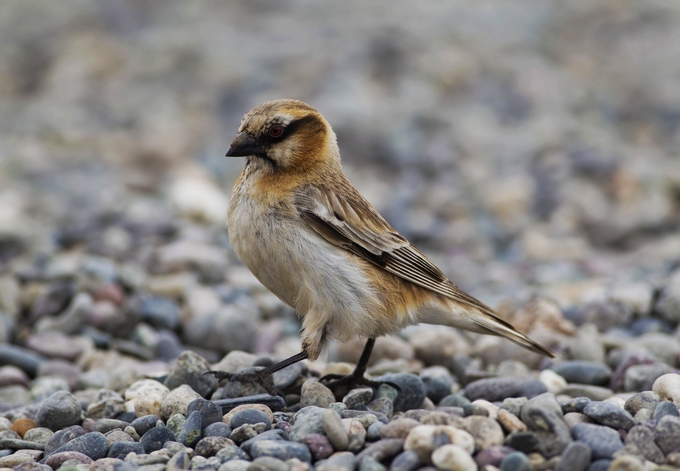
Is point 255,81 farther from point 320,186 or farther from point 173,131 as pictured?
point 320,186

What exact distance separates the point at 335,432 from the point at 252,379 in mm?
1293

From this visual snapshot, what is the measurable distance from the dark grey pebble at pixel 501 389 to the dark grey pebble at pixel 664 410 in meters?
1.02

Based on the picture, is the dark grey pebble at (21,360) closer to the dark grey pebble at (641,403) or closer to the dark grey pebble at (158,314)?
the dark grey pebble at (158,314)

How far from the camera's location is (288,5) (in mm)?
20062

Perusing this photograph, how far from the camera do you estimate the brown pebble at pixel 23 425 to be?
4.66 m

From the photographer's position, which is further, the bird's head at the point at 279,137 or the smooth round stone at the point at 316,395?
the bird's head at the point at 279,137

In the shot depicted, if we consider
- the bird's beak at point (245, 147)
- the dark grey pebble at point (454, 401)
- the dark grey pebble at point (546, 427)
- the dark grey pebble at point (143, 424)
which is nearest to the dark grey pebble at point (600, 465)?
→ the dark grey pebble at point (546, 427)

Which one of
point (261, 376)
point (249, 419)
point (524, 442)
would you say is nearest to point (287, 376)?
point (261, 376)

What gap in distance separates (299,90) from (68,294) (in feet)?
25.2

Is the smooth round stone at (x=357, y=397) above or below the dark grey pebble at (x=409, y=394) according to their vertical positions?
below

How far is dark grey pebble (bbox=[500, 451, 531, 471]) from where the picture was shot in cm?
353

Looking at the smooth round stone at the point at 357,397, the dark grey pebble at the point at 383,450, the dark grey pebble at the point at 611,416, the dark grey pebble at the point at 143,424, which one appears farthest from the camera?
the smooth round stone at the point at 357,397

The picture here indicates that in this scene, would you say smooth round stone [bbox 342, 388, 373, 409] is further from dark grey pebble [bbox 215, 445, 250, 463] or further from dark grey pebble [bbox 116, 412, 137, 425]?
dark grey pebble [bbox 116, 412, 137, 425]

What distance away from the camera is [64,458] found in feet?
13.1
